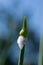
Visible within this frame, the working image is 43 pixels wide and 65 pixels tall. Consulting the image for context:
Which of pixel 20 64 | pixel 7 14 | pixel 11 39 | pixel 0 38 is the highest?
pixel 7 14

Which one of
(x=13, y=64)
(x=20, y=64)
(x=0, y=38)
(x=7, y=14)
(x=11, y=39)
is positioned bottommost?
(x=20, y=64)

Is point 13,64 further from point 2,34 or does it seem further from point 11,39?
point 11,39

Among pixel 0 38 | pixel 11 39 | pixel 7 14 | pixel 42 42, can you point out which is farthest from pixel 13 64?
pixel 42 42

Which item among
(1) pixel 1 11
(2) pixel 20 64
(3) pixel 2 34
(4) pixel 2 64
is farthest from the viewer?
(1) pixel 1 11

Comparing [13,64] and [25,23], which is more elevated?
[13,64]

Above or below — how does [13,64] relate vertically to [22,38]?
above

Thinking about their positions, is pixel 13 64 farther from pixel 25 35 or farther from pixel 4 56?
pixel 25 35

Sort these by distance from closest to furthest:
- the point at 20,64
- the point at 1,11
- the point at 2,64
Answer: the point at 20,64 → the point at 2,64 → the point at 1,11

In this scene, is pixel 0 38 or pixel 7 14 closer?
pixel 0 38

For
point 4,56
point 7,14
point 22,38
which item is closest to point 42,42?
point 22,38
